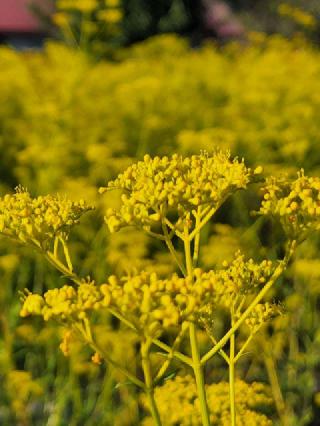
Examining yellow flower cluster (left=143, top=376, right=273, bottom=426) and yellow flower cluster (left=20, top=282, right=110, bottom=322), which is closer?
yellow flower cluster (left=20, top=282, right=110, bottom=322)

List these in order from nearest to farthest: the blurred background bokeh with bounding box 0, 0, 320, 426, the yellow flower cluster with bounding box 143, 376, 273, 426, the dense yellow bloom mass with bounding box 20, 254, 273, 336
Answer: the dense yellow bloom mass with bounding box 20, 254, 273, 336 < the yellow flower cluster with bounding box 143, 376, 273, 426 < the blurred background bokeh with bounding box 0, 0, 320, 426

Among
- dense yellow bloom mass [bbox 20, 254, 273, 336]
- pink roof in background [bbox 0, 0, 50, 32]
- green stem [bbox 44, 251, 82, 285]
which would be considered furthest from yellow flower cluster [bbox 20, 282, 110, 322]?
pink roof in background [bbox 0, 0, 50, 32]

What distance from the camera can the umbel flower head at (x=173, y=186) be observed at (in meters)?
1.47

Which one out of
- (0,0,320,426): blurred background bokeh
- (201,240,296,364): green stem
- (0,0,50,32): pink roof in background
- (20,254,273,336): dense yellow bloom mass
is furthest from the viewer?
(0,0,50,32): pink roof in background

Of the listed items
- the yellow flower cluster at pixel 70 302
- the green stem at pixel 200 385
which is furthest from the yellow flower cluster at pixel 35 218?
the green stem at pixel 200 385

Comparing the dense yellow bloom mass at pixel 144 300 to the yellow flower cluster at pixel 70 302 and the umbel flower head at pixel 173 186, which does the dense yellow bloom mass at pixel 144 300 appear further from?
the umbel flower head at pixel 173 186

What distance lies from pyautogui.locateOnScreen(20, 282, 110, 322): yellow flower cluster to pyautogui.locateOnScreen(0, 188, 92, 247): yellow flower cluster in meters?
0.19

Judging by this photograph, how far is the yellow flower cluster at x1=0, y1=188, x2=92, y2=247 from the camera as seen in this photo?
1.52 metres

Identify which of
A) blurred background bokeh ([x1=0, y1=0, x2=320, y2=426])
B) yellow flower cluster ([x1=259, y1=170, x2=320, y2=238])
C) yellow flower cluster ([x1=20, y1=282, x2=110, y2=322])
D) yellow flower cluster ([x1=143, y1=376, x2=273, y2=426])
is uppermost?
yellow flower cluster ([x1=259, y1=170, x2=320, y2=238])

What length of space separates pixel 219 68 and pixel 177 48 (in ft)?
4.45

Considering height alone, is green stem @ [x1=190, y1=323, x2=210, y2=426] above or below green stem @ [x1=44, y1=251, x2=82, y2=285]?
below

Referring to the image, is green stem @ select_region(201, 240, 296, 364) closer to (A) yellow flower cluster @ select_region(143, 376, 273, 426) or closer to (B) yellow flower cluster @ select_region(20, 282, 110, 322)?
(B) yellow flower cluster @ select_region(20, 282, 110, 322)

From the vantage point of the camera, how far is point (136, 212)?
1.49 m

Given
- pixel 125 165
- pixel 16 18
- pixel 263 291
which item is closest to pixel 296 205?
pixel 263 291
